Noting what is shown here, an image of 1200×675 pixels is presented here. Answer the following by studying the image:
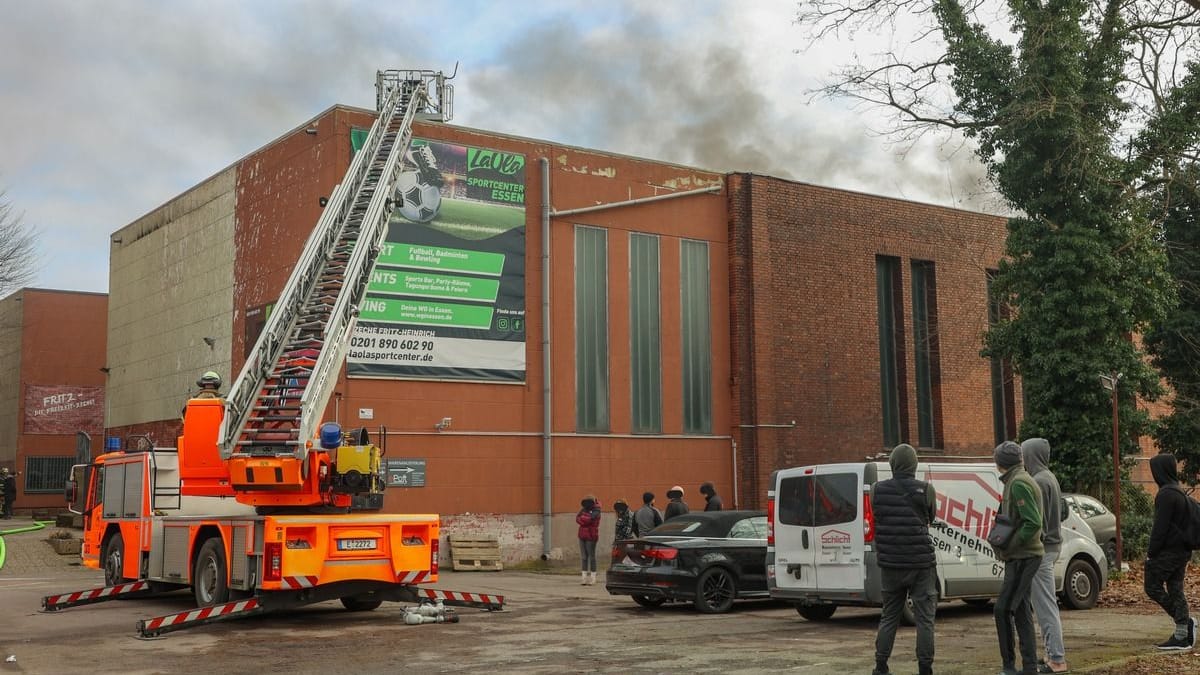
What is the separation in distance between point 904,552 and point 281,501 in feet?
27.2

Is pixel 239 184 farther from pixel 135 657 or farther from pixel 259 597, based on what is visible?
pixel 135 657

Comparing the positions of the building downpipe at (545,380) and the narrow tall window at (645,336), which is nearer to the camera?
the building downpipe at (545,380)

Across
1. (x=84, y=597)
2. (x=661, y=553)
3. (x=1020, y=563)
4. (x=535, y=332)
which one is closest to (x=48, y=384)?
(x=535, y=332)

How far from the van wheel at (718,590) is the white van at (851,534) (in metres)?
1.56

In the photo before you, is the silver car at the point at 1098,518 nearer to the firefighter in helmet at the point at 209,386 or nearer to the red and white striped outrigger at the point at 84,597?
the firefighter in helmet at the point at 209,386

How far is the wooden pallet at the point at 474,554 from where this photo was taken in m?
24.7

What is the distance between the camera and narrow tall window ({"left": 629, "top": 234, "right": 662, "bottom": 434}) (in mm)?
28156

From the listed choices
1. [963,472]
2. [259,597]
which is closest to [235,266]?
[259,597]

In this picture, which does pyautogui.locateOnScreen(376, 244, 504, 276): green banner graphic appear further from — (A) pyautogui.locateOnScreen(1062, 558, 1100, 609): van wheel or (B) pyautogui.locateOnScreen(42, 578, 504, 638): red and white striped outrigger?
(A) pyautogui.locateOnScreen(1062, 558, 1100, 609): van wheel

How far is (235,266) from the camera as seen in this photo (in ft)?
92.8

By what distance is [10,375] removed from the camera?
46.6m

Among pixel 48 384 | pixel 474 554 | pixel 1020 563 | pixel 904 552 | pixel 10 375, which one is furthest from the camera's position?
pixel 10 375

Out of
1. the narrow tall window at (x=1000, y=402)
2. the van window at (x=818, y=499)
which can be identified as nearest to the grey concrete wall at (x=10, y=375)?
Answer: the narrow tall window at (x=1000, y=402)

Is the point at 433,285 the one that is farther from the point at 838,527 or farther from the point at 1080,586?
the point at 1080,586
